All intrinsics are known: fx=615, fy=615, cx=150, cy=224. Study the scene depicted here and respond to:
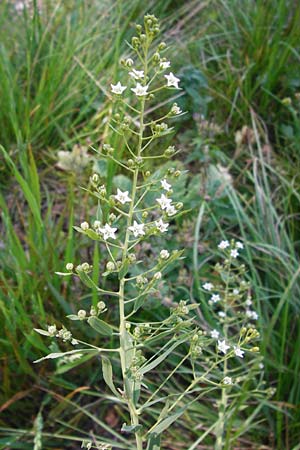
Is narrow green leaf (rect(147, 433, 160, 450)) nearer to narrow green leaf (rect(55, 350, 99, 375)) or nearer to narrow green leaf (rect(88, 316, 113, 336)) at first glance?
narrow green leaf (rect(88, 316, 113, 336))

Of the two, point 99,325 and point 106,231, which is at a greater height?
point 106,231

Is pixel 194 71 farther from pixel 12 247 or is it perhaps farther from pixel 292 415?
pixel 292 415

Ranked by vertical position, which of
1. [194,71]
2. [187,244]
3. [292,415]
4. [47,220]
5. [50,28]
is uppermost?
[50,28]

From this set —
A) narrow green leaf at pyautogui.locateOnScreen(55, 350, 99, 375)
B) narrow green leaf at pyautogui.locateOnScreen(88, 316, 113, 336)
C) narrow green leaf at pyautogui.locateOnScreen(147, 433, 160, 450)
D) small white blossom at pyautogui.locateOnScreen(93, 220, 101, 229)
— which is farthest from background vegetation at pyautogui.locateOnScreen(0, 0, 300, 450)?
small white blossom at pyautogui.locateOnScreen(93, 220, 101, 229)

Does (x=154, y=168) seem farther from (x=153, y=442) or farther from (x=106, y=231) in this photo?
(x=153, y=442)

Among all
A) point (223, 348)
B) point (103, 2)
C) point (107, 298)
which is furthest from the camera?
point (103, 2)

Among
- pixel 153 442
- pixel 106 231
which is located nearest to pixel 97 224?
pixel 106 231

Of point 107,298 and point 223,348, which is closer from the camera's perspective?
point 223,348

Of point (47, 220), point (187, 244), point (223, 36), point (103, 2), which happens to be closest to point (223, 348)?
point (187, 244)
